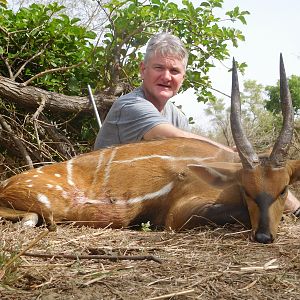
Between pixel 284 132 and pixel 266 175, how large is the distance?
12.4 inches

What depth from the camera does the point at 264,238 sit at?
299 cm

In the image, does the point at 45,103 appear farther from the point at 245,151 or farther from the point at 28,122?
the point at 245,151

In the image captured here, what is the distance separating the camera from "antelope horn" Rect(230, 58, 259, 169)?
131 inches

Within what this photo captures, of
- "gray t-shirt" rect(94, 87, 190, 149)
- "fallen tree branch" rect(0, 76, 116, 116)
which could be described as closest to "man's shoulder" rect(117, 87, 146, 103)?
"gray t-shirt" rect(94, 87, 190, 149)

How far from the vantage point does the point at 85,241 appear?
9.80 feet

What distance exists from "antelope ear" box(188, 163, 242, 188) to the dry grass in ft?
1.72

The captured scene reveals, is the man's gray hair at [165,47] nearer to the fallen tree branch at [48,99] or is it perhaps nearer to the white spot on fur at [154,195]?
the fallen tree branch at [48,99]

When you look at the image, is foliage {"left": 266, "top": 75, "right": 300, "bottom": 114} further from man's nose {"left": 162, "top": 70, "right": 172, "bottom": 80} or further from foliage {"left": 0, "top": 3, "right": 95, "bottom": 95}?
man's nose {"left": 162, "top": 70, "right": 172, "bottom": 80}

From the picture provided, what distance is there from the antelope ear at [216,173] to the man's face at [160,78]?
1.29 metres

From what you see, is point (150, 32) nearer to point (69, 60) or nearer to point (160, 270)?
point (69, 60)

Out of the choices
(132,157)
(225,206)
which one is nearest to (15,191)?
(132,157)

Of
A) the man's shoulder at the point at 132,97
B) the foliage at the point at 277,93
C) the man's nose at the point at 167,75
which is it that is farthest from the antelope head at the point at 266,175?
the foliage at the point at 277,93

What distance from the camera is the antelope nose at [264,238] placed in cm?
298

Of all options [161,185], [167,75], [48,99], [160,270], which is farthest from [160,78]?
[160,270]
